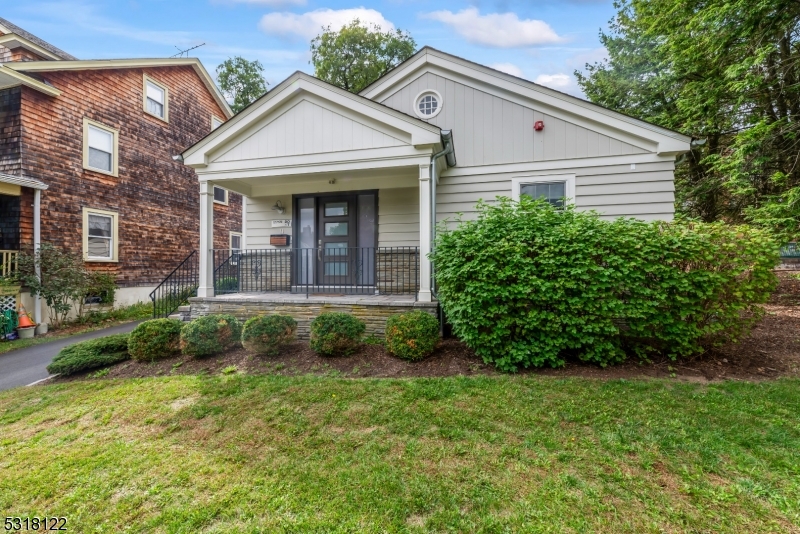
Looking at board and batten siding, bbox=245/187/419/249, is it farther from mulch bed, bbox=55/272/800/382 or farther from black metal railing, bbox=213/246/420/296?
mulch bed, bbox=55/272/800/382

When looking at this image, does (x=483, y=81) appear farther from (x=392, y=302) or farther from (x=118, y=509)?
(x=118, y=509)

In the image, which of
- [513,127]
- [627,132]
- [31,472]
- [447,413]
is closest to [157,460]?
Result: [31,472]

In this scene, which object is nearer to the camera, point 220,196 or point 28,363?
point 28,363

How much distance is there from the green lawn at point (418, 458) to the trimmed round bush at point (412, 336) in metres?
0.69

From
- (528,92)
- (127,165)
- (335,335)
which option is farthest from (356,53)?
(335,335)

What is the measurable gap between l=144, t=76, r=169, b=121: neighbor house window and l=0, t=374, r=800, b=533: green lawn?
1112cm

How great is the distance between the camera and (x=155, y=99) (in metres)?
11.7

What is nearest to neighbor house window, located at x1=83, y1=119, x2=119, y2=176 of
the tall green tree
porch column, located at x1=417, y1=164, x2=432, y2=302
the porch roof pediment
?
the porch roof pediment

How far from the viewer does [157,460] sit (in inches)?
105

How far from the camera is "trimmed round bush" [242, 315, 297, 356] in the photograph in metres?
4.82

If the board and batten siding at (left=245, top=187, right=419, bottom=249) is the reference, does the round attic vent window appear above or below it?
above

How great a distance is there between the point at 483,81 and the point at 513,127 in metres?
1.10

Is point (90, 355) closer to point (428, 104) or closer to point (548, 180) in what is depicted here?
point (428, 104)

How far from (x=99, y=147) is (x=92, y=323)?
5.08m
